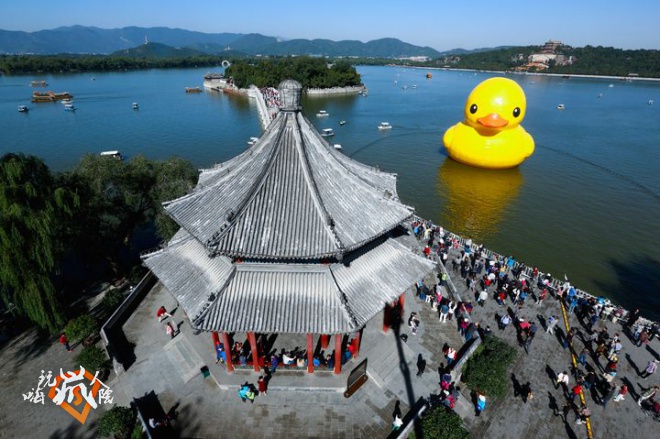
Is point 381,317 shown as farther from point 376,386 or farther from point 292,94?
point 292,94

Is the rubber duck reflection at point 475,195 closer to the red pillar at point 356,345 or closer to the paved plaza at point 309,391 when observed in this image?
the paved plaza at point 309,391

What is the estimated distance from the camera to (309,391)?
2094cm

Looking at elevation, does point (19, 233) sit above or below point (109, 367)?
above

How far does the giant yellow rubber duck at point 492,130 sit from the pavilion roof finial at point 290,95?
1574 inches

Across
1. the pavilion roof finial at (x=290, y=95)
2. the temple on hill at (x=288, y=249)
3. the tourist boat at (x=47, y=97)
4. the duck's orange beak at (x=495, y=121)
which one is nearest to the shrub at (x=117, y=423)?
the temple on hill at (x=288, y=249)

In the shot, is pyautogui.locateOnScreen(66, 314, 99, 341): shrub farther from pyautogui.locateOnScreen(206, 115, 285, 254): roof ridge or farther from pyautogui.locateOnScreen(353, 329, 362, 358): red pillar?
pyautogui.locateOnScreen(353, 329, 362, 358): red pillar

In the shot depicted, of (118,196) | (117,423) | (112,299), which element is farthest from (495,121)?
(117,423)

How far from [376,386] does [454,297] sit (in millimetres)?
11299

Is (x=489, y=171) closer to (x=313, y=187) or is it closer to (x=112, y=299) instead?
(x=313, y=187)

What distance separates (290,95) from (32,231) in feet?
60.6

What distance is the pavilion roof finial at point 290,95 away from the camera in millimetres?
20891

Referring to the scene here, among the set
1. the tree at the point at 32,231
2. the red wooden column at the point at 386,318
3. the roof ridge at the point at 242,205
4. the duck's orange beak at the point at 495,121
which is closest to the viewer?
the roof ridge at the point at 242,205

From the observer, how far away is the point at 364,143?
84438 millimetres

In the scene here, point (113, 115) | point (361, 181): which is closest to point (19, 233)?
point (361, 181)
